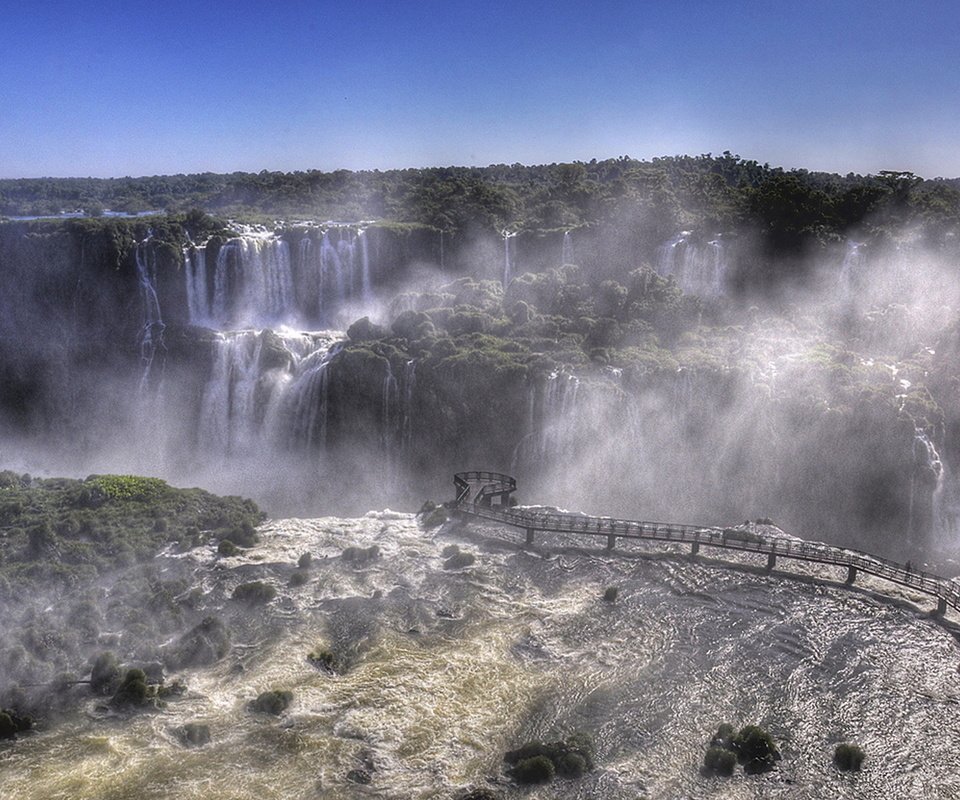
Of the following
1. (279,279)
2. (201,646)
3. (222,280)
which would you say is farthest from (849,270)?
(201,646)

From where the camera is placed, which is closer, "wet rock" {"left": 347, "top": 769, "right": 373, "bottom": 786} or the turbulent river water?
"wet rock" {"left": 347, "top": 769, "right": 373, "bottom": 786}

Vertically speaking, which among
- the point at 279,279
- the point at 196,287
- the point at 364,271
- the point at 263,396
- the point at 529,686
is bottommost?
the point at 529,686

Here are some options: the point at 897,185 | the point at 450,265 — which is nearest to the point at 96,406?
the point at 450,265

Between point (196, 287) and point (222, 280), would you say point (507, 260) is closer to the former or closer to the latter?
point (222, 280)

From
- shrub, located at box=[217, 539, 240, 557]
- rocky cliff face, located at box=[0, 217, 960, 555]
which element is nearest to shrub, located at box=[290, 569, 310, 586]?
shrub, located at box=[217, 539, 240, 557]

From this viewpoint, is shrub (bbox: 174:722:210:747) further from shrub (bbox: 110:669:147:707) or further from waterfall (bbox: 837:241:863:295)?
waterfall (bbox: 837:241:863:295)

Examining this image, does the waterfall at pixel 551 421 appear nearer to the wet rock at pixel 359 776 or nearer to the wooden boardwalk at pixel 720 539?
the wooden boardwalk at pixel 720 539

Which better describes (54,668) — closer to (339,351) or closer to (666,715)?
(666,715)
